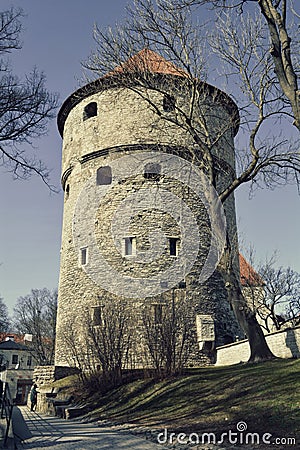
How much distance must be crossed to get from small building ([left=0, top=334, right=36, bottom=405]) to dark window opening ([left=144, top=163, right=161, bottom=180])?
8.94m

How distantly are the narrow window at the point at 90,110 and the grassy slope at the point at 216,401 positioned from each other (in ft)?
42.3

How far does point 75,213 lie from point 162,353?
32.1ft

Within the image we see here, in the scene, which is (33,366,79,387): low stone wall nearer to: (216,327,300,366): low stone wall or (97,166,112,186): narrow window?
(216,327,300,366): low stone wall

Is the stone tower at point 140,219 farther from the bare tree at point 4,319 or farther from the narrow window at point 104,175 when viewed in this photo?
the bare tree at point 4,319

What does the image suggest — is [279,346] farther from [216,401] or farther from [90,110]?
[90,110]

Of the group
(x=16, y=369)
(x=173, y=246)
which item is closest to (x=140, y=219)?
(x=173, y=246)

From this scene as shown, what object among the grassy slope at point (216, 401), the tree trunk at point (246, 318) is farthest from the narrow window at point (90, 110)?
the grassy slope at point (216, 401)

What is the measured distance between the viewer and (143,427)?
7988 mm

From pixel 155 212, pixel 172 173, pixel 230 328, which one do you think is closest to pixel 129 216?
pixel 155 212

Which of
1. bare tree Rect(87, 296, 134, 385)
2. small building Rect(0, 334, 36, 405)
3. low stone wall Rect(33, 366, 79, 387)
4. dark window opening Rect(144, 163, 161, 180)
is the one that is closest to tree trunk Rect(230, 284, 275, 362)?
bare tree Rect(87, 296, 134, 385)

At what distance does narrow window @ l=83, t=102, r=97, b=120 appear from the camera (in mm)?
20656

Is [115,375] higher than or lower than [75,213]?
lower

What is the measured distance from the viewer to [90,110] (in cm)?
2088

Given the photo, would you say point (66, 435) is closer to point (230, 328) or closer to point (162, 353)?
point (162, 353)
